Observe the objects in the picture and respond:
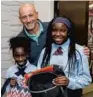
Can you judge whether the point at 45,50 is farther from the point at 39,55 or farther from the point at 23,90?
the point at 23,90

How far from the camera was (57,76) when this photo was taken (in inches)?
52.6

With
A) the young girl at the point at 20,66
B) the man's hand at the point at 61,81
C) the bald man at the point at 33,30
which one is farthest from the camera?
the bald man at the point at 33,30

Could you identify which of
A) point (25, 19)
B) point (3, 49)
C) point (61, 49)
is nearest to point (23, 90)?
point (61, 49)

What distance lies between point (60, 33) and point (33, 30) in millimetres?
243

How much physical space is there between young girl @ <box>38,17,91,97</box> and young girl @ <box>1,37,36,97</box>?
0.25ft

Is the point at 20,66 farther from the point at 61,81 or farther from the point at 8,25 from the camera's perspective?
the point at 8,25

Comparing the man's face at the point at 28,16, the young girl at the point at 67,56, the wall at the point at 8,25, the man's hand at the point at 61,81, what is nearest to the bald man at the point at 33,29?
the man's face at the point at 28,16

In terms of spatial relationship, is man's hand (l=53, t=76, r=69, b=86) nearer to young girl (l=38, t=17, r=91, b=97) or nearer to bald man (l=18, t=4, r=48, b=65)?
young girl (l=38, t=17, r=91, b=97)

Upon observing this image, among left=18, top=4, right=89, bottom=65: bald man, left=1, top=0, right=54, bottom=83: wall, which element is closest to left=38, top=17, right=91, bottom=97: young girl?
left=18, top=4, right=89, bottom=65: bald man

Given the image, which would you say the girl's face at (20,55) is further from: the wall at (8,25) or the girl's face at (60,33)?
the wall at (8,25)

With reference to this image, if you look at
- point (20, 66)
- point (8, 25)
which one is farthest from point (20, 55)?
point (8, 25)

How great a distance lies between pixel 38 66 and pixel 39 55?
0.08 metres

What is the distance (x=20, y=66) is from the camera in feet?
4.84

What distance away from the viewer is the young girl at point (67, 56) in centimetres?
138
